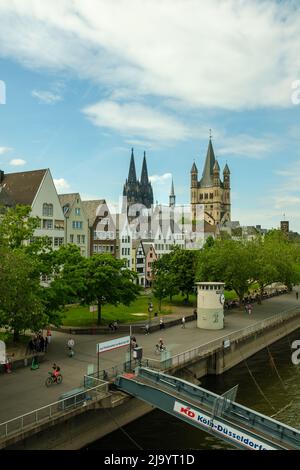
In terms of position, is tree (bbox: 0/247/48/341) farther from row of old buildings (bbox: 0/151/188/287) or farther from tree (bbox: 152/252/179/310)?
tree (bbox: 152/252/179/310)

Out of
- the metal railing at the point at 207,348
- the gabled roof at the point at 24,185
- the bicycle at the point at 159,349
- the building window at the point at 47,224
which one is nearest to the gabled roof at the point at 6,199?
the gabled roof at the point at 24,185

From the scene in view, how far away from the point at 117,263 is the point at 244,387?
54.1ft

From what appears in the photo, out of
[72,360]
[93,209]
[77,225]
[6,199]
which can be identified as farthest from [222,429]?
[93,209]

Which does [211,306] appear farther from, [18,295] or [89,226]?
[89,226]

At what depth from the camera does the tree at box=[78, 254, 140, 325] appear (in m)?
42.5

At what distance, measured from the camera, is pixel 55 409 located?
21391 mm

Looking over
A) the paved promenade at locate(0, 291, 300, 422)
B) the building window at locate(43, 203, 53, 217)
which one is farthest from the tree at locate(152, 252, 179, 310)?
the building window at locate(43, 203, 53, 217)

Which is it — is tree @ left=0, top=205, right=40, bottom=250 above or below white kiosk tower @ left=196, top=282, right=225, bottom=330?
above

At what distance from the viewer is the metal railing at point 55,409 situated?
19.3 meters

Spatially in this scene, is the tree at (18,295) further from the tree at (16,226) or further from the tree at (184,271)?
the tree at (184,271)

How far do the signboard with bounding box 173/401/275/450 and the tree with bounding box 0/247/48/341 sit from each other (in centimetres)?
944

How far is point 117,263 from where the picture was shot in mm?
44531

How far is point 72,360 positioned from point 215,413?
1342cm
